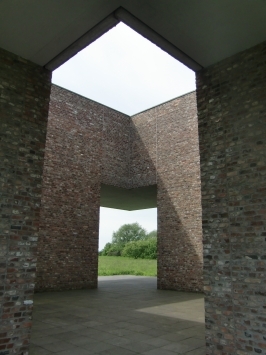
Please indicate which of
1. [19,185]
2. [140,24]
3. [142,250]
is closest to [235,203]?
[140,24]

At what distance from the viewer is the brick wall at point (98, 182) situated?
32.2 feet

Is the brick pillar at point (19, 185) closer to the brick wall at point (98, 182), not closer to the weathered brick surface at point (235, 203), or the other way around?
the weathered brick surface at point (235, 203)

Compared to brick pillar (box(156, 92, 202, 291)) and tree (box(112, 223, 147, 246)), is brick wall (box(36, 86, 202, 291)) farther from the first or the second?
tree (box(112, 223, 147, 246))

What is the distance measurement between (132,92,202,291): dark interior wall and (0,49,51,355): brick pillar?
7.13 meters

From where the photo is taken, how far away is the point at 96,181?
11234mm

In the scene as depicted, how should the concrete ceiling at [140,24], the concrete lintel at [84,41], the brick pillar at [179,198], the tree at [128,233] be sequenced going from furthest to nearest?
1. the tree at [128,233]
2. the brick pillar at [179,198]
3. the concrete lintel at [84,41]
4. the concrete ceiling at [140,24]

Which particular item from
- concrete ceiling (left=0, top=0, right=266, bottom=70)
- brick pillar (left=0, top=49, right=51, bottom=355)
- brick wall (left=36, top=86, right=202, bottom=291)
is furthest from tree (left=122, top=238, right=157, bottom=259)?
concrete ceiling (left=0, top=0, right=266, bottom=70)

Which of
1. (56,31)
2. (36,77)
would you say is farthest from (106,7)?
(36,77)

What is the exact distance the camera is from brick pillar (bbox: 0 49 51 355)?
3.34 metres

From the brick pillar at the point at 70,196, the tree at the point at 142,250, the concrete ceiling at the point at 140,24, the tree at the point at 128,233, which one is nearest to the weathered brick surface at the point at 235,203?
the concrete ceiling at the point at 140,24

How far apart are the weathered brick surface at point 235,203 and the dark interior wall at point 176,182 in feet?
20.6

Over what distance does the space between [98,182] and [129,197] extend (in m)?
3.07

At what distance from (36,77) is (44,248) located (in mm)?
6733

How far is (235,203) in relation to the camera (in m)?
3.59
